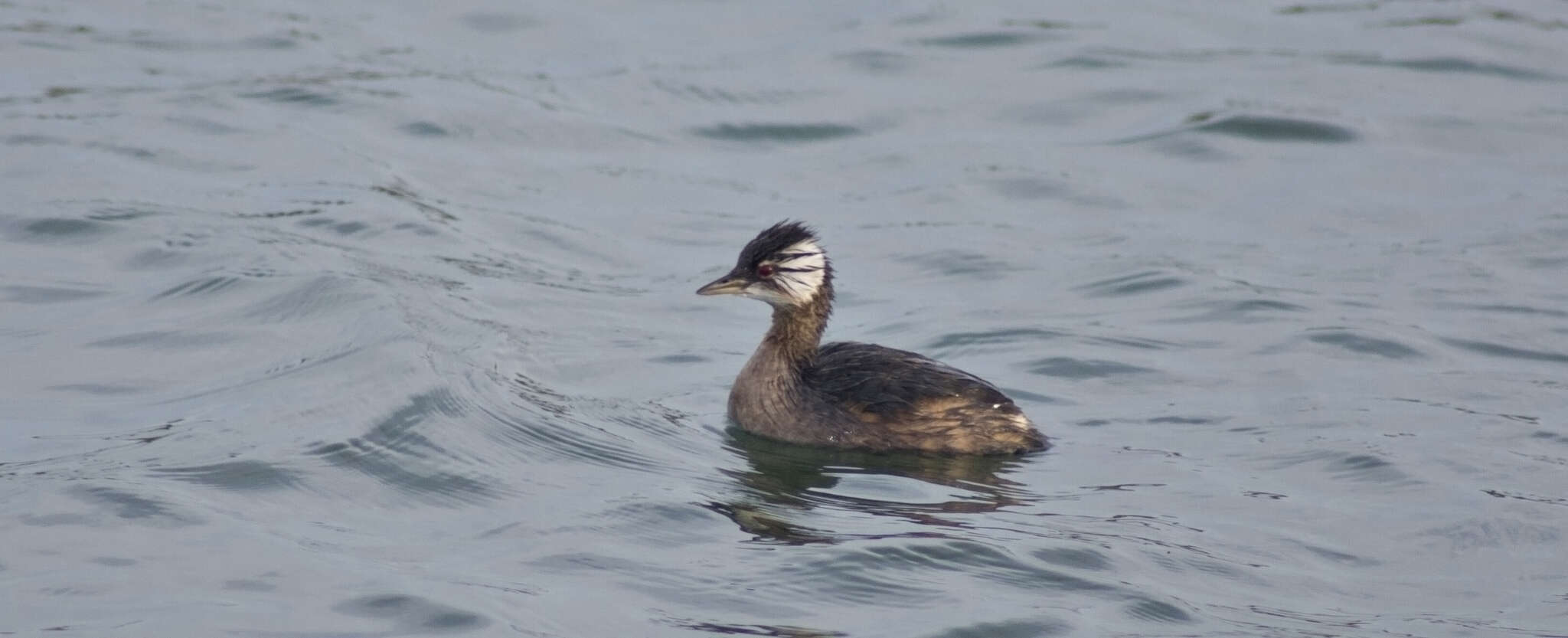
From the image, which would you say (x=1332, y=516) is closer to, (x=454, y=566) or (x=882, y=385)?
(x=882, y=385)

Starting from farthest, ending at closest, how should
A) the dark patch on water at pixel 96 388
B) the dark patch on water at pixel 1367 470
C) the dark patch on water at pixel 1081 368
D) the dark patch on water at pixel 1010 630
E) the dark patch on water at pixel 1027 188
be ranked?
the dark patch on water at pixel 1027 188 → the dark patch on water at pixel 1081 368 → the dark patch on water at pixel 96 388 → the dark patch on water at pixel 1367 470 → the dark patch on water at pixel 1010 630

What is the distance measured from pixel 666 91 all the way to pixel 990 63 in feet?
10.8

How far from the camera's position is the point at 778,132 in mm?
17375

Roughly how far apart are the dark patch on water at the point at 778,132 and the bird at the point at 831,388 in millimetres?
6642

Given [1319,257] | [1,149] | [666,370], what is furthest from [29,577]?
[1319,257]

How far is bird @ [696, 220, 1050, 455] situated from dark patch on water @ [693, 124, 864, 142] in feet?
21.8

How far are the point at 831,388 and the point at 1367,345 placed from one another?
3.65 metres

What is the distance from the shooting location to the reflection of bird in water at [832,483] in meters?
8.52

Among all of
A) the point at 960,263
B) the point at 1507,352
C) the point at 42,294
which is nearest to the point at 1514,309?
the point at 1507,352

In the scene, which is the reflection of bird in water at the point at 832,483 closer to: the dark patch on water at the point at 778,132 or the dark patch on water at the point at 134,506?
the dark patch on water at the point at 134,506

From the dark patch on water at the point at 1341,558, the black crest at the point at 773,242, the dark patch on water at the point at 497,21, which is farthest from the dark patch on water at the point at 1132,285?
the dark patch on water at the point at 497,21

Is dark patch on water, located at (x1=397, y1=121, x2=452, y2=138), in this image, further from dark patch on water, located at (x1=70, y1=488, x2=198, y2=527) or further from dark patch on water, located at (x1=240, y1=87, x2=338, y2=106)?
dark patch on water, located at (x1=70, y1=488, x2=198, y2=527)

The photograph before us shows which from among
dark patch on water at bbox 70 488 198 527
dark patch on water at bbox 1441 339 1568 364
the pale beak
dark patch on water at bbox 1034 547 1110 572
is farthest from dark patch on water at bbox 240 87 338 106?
dark patch on water at bbox 1034 547 1110 572

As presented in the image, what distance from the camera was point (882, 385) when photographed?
995 centimetres
